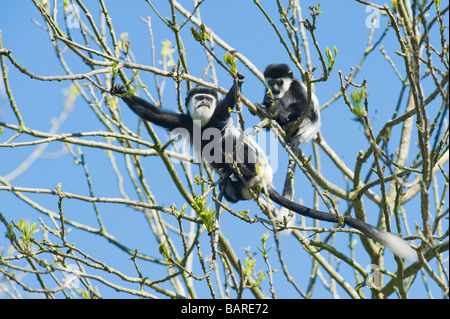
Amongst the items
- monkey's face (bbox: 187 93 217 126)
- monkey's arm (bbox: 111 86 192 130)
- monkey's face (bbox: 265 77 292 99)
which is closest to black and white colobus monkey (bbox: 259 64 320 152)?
monkey's face (bbox: 265 77 292 99)

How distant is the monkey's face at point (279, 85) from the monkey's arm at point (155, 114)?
4.74ft

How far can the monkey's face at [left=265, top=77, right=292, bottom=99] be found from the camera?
582 centimetres

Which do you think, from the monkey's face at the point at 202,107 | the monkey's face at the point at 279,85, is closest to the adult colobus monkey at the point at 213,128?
the monkey's face at the point at 202,107

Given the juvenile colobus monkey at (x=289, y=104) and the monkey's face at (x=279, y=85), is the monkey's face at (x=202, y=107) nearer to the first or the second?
the juvenile colobus monkey at (x=289, y=104)

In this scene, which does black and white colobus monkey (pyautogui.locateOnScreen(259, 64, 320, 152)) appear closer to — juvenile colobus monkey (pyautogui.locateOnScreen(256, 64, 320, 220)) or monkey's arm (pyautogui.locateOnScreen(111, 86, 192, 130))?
juvenile colobus monkey (pyautogui.locateOnScreen(256, 64, 320, 220))

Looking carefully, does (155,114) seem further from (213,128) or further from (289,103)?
(289,103)

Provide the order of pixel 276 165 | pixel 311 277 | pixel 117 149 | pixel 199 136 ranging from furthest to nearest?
pixel 311 277 < pixel 276 165 < pixel 199 136 < pixel 117 149

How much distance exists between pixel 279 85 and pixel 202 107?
5.32 feet

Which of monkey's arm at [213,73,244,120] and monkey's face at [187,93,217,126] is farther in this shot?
monkey's face at [187,93,217,126]

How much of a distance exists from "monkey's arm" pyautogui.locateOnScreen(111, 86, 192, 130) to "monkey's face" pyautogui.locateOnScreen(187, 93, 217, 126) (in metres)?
0.15
